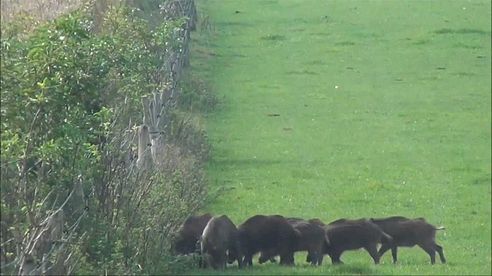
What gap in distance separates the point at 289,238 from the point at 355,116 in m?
10.2

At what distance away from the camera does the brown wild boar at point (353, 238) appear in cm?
1544

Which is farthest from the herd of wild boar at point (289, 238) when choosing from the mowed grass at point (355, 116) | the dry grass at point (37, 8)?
the dry grass at point (37, 8)

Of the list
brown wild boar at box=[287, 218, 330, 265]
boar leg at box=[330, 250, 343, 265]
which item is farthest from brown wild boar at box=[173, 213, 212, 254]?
Answer: boar leg at box=[330, 250, 343, 265]

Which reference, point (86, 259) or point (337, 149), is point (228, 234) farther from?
point (337, 149)

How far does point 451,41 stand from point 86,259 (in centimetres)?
2029

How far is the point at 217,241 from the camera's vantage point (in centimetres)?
1432

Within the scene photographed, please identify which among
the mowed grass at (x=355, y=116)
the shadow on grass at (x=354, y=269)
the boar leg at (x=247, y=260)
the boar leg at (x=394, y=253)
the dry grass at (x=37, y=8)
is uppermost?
the dry grass at (x=37, y=8)

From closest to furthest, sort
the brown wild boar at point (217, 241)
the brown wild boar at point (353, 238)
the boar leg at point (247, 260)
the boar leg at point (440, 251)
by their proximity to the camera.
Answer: the brown wild boar at point (217, 241), the boar leg at point (247, 260), the boar leg at point (440, 251), the brown wild boar at point (353, 238)

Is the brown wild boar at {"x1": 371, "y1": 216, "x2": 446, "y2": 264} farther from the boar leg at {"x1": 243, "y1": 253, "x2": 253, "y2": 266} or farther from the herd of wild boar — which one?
the boar leg at {"x1": 243, "y1": 253, "x2": 253, "y2": 266}

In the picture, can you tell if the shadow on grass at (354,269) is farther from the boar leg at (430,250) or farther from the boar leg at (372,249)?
the boar leg at (430,250)

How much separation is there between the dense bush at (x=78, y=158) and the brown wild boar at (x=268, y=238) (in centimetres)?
108

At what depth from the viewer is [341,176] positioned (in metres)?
21.5

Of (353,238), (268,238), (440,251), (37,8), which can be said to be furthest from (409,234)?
(37,8)

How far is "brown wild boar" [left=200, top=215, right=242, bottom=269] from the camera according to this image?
14234mm
